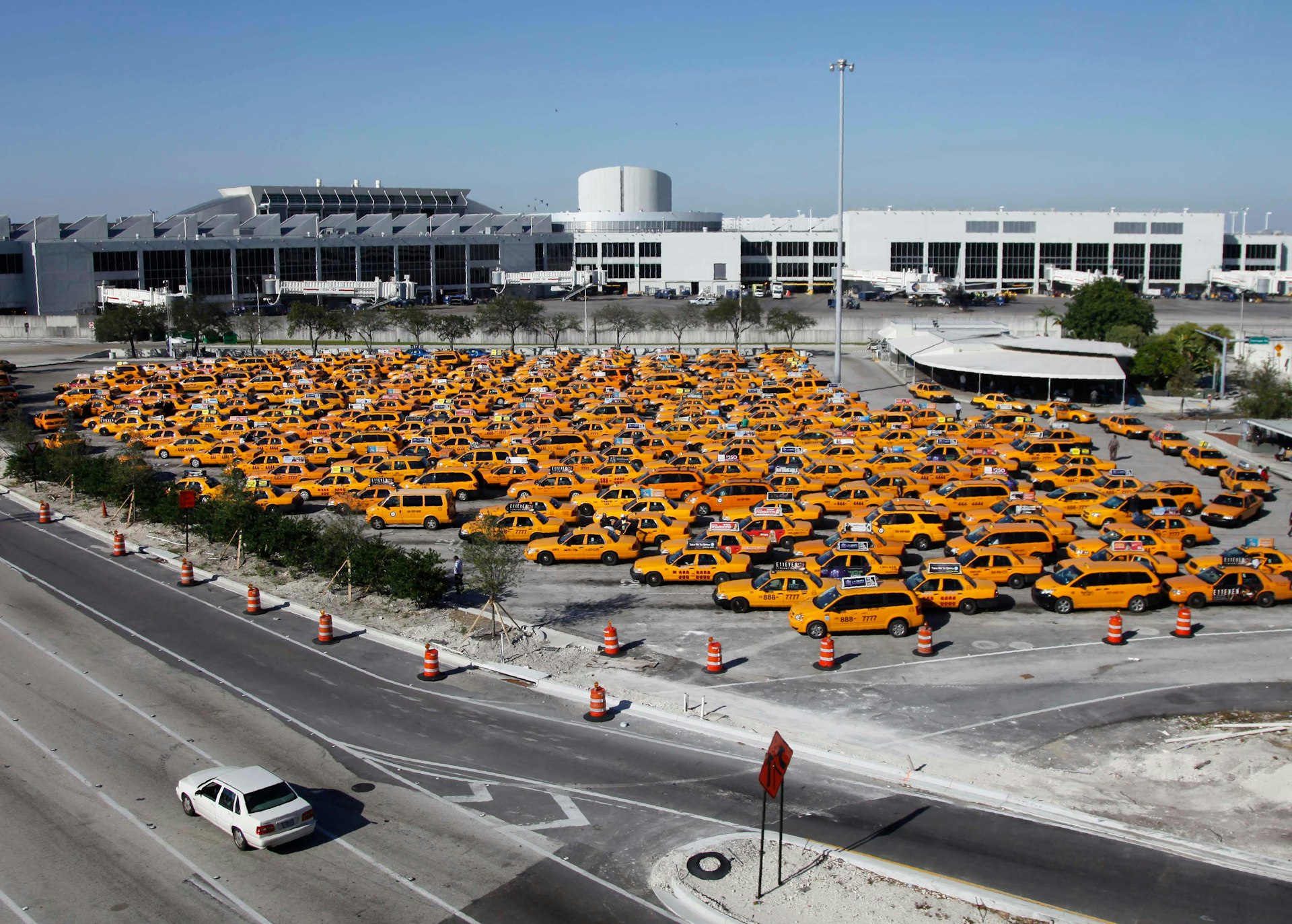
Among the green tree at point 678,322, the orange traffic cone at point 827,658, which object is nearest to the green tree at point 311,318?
the green tree at point 678,322

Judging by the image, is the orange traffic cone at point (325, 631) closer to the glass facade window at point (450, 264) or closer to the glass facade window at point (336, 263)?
the glass facade window at point (336, 263)

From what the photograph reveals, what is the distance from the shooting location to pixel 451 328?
9381 cm

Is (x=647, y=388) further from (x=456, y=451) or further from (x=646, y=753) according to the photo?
(x=646, y=753)

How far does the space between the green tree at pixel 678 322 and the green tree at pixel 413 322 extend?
19925 millimetres

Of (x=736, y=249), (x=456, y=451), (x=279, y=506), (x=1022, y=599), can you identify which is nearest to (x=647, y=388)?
(x=456, y=451)

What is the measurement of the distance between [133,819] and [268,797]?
2.67 m

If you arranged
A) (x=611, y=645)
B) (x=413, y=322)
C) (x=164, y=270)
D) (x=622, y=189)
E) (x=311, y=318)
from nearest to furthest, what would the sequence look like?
(x=611, y=645), (x=311, y=318), (x=413, y=322), (x=164, y=270), (x=622, y=189)

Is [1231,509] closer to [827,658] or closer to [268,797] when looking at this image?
[827,658]

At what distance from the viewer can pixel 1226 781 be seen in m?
17.9

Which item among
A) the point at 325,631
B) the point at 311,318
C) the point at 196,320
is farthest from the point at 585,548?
the point at 196,320

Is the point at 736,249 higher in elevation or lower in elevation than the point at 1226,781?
higher

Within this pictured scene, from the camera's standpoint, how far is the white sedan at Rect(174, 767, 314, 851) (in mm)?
15164

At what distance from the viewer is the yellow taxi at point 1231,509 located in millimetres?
34844

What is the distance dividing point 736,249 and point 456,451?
10161 cm
